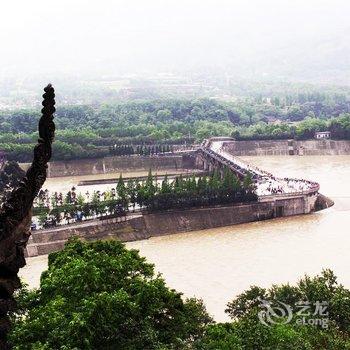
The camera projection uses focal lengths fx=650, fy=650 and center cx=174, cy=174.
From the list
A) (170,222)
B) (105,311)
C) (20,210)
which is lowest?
(170,222)

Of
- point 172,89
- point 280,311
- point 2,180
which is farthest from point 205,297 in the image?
point 172,89

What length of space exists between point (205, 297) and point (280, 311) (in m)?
7.60

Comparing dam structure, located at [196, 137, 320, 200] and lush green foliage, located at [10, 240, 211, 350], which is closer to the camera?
lush green foliage, located at [10, 240, 211, 350]

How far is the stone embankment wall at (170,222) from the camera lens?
32156 millimetres

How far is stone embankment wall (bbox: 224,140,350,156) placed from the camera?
2458 inches

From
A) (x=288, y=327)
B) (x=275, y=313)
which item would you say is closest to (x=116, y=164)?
(x=275, y=313)

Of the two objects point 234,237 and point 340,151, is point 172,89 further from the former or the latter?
point 234,237

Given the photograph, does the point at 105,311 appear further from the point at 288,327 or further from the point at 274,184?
the point at 274,184

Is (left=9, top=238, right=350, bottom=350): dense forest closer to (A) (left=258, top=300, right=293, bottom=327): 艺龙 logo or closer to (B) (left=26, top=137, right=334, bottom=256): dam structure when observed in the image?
(A) (left=258, top=300, right=293, bottom=327): 艺龙 logo

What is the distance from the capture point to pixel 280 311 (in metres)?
16.9

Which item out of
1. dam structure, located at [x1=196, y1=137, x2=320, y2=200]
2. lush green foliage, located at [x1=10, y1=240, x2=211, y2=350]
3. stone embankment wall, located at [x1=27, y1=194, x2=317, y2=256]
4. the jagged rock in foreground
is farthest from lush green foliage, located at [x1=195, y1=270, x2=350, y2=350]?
dam structure, located at [x1=196, y1=137, x2=320, y2=200]

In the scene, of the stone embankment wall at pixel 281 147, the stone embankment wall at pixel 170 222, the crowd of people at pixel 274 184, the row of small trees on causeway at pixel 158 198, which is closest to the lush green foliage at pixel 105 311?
the stone embankment wall at pixel 170 222

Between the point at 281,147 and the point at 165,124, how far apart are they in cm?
1624

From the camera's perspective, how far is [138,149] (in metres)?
58.4
